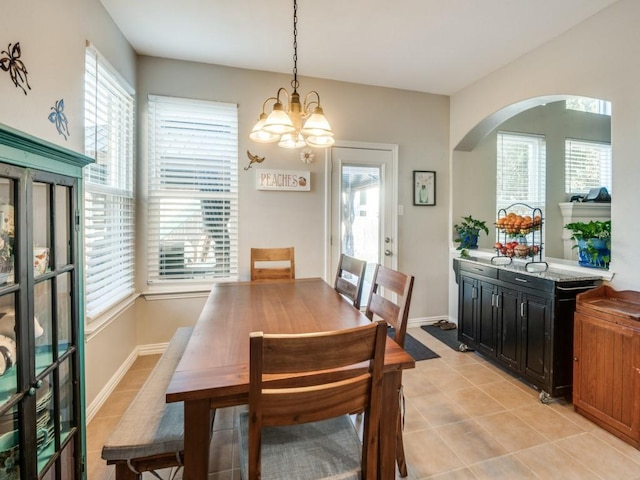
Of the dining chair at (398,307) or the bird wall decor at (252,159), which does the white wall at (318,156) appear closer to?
the bird wall decor at (252,159)

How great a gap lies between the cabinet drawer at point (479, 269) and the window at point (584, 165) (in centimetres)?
226

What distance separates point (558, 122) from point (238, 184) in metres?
4.09

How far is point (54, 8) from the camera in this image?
66.2 inches

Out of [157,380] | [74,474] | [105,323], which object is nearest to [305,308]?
[157,380]

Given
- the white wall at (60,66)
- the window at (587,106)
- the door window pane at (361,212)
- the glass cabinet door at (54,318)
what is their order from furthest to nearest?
the window at (587,106), the door window pane at (361,212), the white wall at (60,66), the glass cabinet door at (54,318)

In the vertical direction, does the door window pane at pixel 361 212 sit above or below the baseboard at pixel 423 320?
above

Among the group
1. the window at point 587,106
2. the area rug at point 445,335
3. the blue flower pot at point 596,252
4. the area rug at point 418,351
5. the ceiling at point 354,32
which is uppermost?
the window at point 587,106

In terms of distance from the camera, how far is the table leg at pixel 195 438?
102cm

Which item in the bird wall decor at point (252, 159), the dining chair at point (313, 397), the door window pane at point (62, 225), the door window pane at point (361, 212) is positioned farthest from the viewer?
the door window pane at point (361, 212)

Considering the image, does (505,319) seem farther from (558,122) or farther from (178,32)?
(178,32)

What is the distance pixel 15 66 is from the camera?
1.40 meters

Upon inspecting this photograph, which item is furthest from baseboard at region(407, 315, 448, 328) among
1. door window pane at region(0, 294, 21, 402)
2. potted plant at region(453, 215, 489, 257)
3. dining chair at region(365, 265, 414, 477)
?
door window pane at region(0, 294, 21, 402)

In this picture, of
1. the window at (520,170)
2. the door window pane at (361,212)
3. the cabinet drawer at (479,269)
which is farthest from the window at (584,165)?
the door window pane at (361,212)

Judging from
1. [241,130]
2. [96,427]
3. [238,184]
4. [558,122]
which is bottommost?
[96,427]
